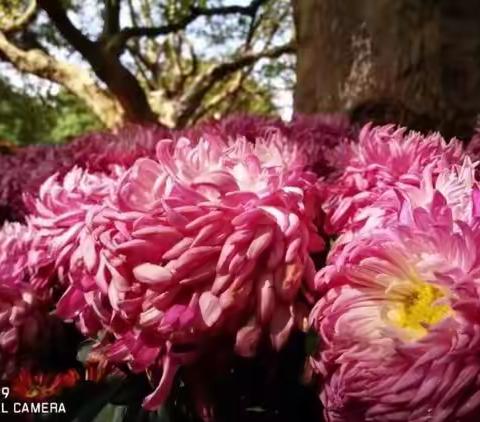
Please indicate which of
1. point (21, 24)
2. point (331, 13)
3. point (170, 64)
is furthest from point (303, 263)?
point (170, 64)

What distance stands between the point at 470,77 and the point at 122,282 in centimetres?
107

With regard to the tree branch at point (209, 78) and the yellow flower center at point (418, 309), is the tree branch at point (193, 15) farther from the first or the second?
the yellow flower center at point (418, 309)

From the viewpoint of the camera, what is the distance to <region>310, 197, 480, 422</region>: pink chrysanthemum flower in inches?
22.3

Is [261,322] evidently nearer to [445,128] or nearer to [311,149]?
[311,149]

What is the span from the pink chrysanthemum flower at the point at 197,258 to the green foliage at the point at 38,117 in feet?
6.77

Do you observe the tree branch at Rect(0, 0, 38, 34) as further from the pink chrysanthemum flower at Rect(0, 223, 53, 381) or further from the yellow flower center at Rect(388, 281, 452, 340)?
the yellow flower center at Rect(388, 281, 452, 340)

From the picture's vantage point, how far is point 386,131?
864 millimetres

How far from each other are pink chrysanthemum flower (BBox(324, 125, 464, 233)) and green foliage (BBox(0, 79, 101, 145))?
2.01 m

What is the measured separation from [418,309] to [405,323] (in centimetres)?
1

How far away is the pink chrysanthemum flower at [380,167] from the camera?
734mm

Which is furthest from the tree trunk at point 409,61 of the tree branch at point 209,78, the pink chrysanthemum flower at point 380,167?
the tree branch at point 209,78

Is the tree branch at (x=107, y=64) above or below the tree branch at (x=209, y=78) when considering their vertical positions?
above

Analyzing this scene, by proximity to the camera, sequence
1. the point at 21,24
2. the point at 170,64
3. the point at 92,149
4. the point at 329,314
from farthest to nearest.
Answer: the point at 170,64
the point at 21,24
the point at 92,149
the point at 329,314

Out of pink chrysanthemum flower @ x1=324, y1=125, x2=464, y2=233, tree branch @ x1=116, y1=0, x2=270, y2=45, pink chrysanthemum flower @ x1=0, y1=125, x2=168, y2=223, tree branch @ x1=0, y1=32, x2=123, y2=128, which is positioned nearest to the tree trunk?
pink chrysanthemum flower @ x1=0, y1=125, x2=168, y2=223
